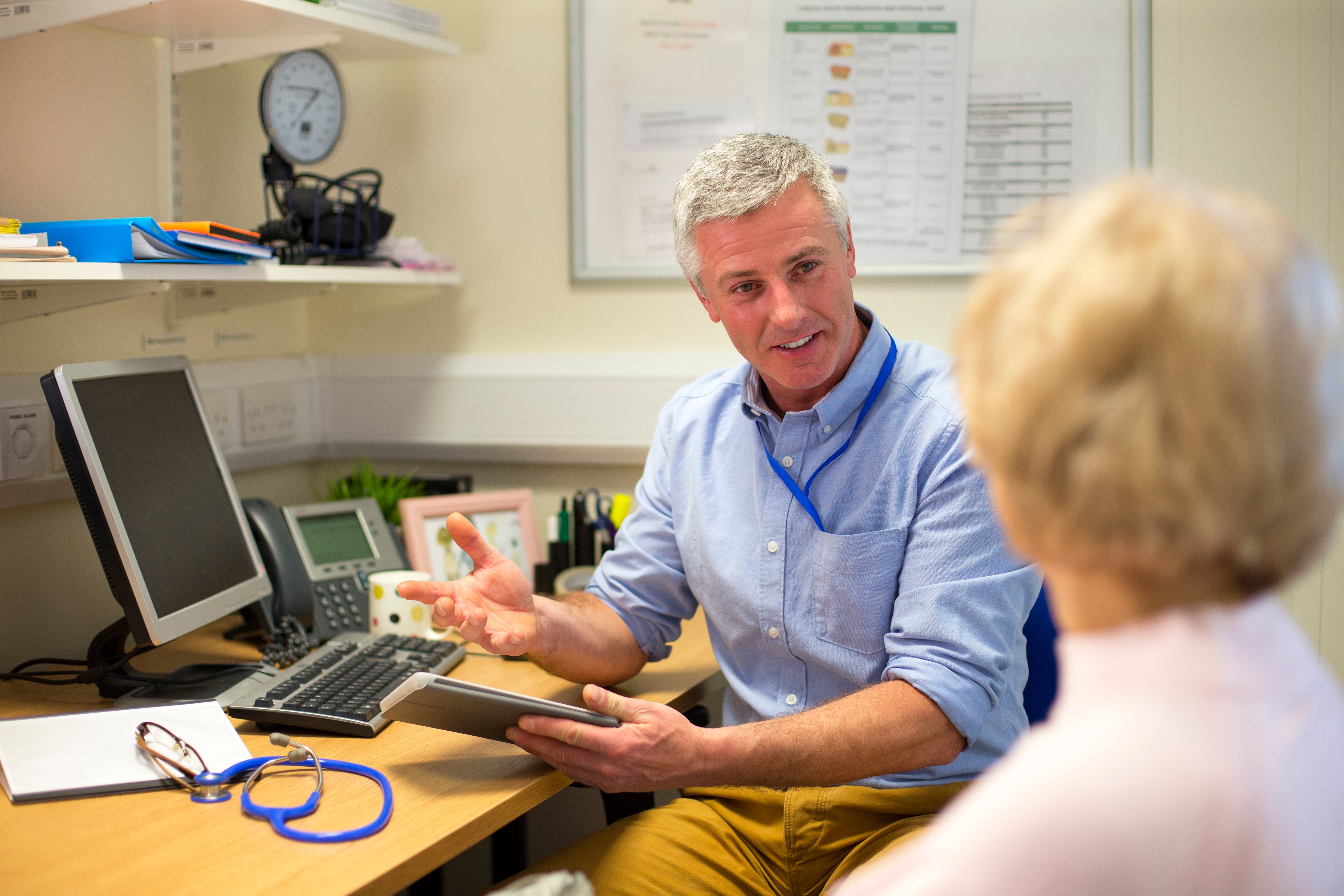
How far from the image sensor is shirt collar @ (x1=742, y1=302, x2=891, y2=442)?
1.41 meters

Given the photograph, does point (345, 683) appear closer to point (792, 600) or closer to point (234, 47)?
point (792, 600)

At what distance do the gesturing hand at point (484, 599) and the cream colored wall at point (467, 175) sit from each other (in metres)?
0.80

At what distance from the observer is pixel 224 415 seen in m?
2.03

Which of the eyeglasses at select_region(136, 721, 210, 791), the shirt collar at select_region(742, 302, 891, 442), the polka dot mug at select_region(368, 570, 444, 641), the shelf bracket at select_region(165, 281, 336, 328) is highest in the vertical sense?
the shelf bracket at select_region(165, 281, 336, 328)

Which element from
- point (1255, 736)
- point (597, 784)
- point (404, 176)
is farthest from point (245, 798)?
point (404, 176)

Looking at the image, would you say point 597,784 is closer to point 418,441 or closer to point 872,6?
point 418,441

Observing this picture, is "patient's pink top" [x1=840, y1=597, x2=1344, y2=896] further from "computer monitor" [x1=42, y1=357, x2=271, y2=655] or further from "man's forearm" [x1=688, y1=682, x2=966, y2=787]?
"computer monitor" [x1=42, y1=357, x2=271, y2=655]

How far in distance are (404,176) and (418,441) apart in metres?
0.60

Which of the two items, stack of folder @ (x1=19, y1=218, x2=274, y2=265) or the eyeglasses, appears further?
stack of folder @ (x1=19, y1=218, x2=274, y2=265)

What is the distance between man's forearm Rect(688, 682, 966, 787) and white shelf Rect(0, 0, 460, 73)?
1312 millimetres

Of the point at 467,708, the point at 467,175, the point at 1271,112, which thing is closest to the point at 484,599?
the point at 467,708

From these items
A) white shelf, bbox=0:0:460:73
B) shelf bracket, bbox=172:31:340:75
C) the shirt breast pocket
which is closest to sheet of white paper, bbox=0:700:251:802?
the shirt breast pocket

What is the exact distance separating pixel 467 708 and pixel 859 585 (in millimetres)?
540

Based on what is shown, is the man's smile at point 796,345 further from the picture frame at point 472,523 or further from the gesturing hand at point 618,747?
the picture frame at point 472,523
